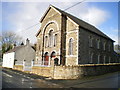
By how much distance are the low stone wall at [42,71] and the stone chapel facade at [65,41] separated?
96cm

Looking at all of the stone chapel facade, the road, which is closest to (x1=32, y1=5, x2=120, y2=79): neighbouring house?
the stone chapel facade

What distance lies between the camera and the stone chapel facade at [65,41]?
21.4 meters

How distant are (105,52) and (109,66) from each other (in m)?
11.4

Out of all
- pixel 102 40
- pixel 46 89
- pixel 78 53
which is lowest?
pixel 46 89

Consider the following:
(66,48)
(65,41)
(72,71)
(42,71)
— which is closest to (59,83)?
(72,71)


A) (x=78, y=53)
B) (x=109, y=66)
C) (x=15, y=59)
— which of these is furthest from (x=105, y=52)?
(x=15, y=59)

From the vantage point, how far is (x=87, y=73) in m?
16.4

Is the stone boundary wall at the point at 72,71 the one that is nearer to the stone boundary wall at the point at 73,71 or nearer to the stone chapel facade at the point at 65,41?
the stone boundary wall at the point at 73,71

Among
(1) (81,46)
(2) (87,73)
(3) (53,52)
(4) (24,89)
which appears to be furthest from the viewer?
(3) (53,52)

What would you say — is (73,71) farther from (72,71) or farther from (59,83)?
(59,83)

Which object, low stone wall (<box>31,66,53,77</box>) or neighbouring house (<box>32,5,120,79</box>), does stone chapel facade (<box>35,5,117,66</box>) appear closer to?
neighbouring house (<box>32,5,120,79</box>)

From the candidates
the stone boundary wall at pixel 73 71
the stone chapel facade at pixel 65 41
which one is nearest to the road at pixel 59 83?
the stone boundary wall at pixel 73 71

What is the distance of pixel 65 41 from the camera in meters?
23.1

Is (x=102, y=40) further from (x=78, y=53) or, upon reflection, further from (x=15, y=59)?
(x=15, y=59)
